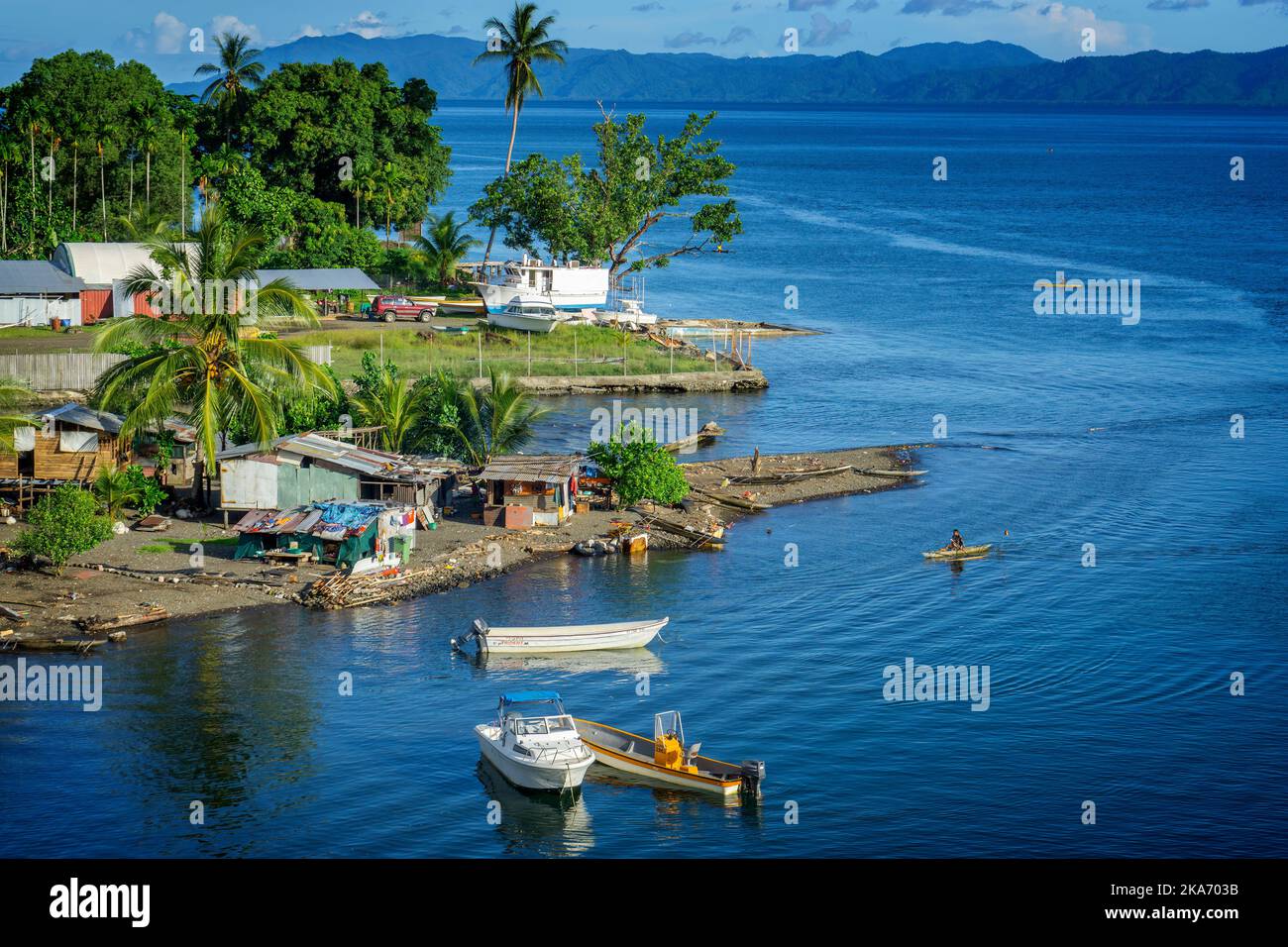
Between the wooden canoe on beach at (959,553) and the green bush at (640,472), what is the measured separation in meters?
9.04

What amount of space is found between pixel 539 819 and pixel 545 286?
62.2 meters

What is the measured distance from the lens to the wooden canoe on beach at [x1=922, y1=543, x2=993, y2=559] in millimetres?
47281

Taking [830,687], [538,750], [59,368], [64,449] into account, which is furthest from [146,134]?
[538,750]

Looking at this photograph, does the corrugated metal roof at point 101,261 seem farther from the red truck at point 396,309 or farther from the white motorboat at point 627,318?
the white motorboat at point 627,318

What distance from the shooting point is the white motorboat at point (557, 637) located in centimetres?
3700

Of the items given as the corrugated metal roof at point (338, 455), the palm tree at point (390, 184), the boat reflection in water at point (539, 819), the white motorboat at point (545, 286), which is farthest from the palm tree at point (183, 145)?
the boat reflection in water at point (539, 819)

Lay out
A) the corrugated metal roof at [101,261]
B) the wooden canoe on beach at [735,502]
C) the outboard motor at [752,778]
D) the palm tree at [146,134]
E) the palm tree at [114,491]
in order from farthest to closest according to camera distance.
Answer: the palm tree at [146,134], the corrugated metal roof at [101,261], the wooden canoe on beach at [735,502], the palm tree at [114,491], the outboard motor at [752,778]

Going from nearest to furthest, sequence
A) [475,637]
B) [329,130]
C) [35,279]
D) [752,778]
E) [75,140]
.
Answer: [752,778] < [475,637] < [35,279] < [75,140] < [329,130]

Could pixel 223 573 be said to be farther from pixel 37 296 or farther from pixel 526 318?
pixel 526 318

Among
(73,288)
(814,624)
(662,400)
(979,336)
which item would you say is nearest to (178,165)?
(73,288)

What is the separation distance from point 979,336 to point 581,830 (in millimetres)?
74556

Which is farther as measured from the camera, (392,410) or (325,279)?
(325,279)

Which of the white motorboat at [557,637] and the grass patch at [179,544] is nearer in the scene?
the white motorboat at [557,637]

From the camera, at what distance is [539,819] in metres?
28.9
